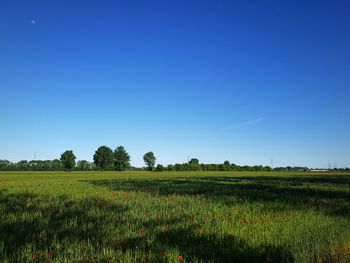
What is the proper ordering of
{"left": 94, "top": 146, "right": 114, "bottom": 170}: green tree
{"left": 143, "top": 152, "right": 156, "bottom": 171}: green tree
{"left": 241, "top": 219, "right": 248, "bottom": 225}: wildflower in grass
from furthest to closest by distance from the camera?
{"left": 143, "top": 152, "right": 156, "bottom": 171}: green tree
{"left": 94, "top": 146, "right": 114, "bottom": 170}: green tree
{"left": 241, "top": 219, "right": 248, "bottom": 225}: wildflower in grass

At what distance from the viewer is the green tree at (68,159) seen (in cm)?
14550

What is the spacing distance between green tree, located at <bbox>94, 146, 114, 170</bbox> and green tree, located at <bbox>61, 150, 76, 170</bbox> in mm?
13479

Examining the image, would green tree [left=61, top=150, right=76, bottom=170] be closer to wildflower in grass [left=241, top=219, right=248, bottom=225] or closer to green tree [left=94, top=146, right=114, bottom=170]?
green tree [left=94, top=146, right=114, bottom=170]

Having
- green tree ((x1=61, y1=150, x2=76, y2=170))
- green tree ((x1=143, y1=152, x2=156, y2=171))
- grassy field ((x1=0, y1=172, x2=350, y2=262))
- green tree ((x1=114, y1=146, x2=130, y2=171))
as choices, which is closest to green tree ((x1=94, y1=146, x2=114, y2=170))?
green tree ((x1=114, y1=146, x2=130, y2=171))

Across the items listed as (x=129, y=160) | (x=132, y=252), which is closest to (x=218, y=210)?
(x=132, y=252)

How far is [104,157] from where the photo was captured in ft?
509

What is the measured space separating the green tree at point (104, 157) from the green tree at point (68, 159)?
44.2ft

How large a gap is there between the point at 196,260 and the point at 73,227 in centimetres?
396

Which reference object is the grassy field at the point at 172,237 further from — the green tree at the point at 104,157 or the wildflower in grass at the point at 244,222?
the green tree at the point at 104,157

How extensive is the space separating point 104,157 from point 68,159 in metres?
19.2

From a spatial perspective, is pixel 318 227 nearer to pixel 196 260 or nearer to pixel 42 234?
pixel 196 260

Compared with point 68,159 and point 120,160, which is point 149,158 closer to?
Result: point 120,160

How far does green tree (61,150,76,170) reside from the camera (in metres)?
146

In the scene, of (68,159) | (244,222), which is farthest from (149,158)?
(244,222)
